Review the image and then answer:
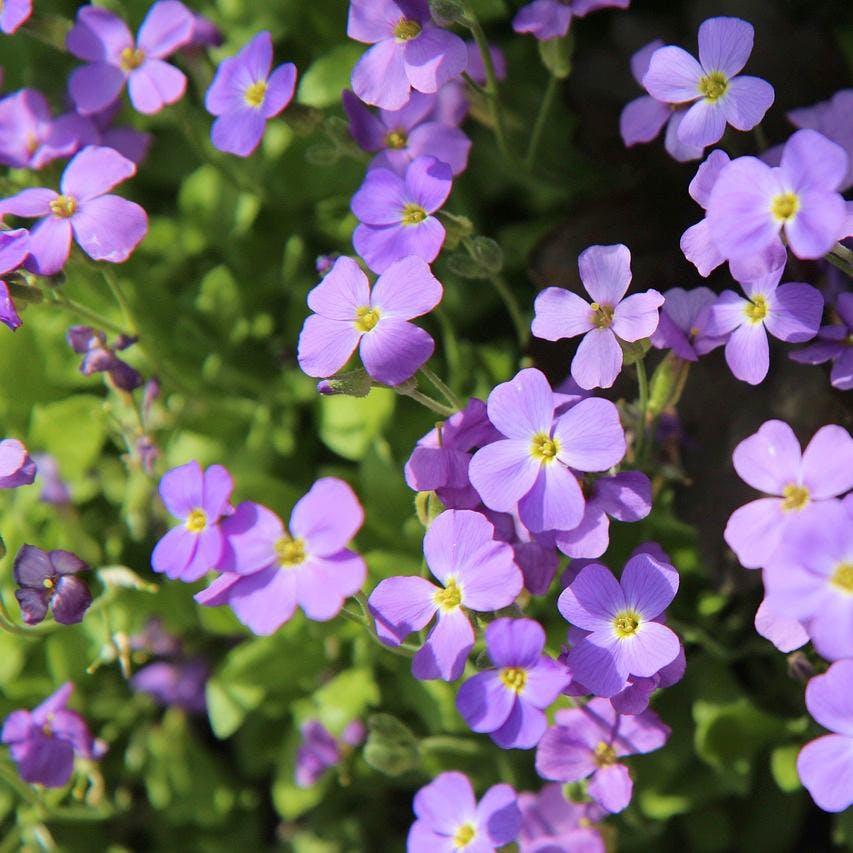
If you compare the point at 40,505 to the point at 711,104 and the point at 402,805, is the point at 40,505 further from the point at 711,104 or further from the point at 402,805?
the point at 711,104

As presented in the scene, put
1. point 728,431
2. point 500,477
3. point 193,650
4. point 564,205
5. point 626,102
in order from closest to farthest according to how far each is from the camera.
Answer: point 500,477
point 728,431
point 626,102
point 564,205
point 193,650

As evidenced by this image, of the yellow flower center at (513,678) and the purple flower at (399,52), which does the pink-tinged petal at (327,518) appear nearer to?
the yellow flower center at (513,678)

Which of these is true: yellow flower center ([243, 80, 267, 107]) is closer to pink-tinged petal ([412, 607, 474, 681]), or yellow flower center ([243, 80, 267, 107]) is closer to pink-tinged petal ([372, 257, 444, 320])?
pink-tinged petal ([372, 257, 444, 320])

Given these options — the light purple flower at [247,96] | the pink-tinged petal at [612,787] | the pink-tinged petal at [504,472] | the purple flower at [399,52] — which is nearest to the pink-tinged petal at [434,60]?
the purple flower at [399,52]

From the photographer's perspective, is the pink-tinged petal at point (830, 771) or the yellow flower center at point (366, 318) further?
the yellow flower center at point (366, 318)

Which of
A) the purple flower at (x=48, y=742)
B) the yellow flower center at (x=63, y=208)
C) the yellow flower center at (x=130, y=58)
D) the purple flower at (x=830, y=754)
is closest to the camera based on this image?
the purple flower at (x=830, y=754)

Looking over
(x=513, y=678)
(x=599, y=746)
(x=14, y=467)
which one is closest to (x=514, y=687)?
(x=513, y=678)

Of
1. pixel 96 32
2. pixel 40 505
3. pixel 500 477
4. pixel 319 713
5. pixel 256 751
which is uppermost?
pixel 96 32

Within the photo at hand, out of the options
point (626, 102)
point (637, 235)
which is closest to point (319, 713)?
point (637, 235)

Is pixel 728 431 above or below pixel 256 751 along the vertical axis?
above
